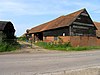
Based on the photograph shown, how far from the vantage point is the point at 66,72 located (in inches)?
313

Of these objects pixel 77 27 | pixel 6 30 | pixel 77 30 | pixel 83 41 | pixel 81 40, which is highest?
pixel 77 27

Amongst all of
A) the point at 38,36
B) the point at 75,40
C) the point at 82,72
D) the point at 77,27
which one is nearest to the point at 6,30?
the point at 75,40

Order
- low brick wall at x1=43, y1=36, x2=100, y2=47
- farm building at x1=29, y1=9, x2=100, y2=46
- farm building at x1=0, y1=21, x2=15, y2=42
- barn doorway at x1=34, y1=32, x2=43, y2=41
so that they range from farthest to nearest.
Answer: barn doorway at x1=34, y1=32, x2=43, y2=41 → farm building at x1=29, y1=9, x2=100, y2=46 → low brick wall at x1=43, y1=36, x2=100, y2=47 → farm building at x1=0, y1=21, x2=15, y2=42

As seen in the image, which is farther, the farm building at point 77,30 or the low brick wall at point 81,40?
the farm building at point 77,30

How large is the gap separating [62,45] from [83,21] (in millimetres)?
8321

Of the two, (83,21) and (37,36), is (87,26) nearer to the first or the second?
(83,21)

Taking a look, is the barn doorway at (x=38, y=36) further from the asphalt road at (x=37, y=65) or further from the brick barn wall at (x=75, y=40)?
the asphalt road at (x=37, y=65)

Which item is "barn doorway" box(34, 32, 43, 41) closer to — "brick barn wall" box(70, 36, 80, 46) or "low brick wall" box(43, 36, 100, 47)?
"low brick wall" box(43, 36, 100, 47)

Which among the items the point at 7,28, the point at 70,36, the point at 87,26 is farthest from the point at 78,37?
the point at 7,28

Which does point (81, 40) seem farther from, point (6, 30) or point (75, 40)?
point (6, 30)

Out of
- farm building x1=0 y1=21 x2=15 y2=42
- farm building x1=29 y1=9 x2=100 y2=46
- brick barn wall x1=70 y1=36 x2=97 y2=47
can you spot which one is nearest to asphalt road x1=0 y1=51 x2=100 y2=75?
farm building x1=0 y1=21 x2=15 y2=42

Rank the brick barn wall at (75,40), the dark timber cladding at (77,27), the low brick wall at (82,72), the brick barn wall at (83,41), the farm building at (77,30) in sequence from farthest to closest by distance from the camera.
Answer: the dark timber cladding at (77,27) → the farm building at (77,30) → the brick barn wall at (83,41) → the brick barn wall at (75,40) → the low brick wall at (82,72)

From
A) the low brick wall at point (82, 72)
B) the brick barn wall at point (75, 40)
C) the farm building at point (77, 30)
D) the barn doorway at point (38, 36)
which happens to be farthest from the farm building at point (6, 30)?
the low brick wall at point (82, 72)

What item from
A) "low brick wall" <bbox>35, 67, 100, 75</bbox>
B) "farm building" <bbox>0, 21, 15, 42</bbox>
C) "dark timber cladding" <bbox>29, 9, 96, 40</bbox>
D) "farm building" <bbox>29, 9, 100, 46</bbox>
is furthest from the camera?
"dark timber cladding" <bbox>29, 9, 96, 40</bbox>
